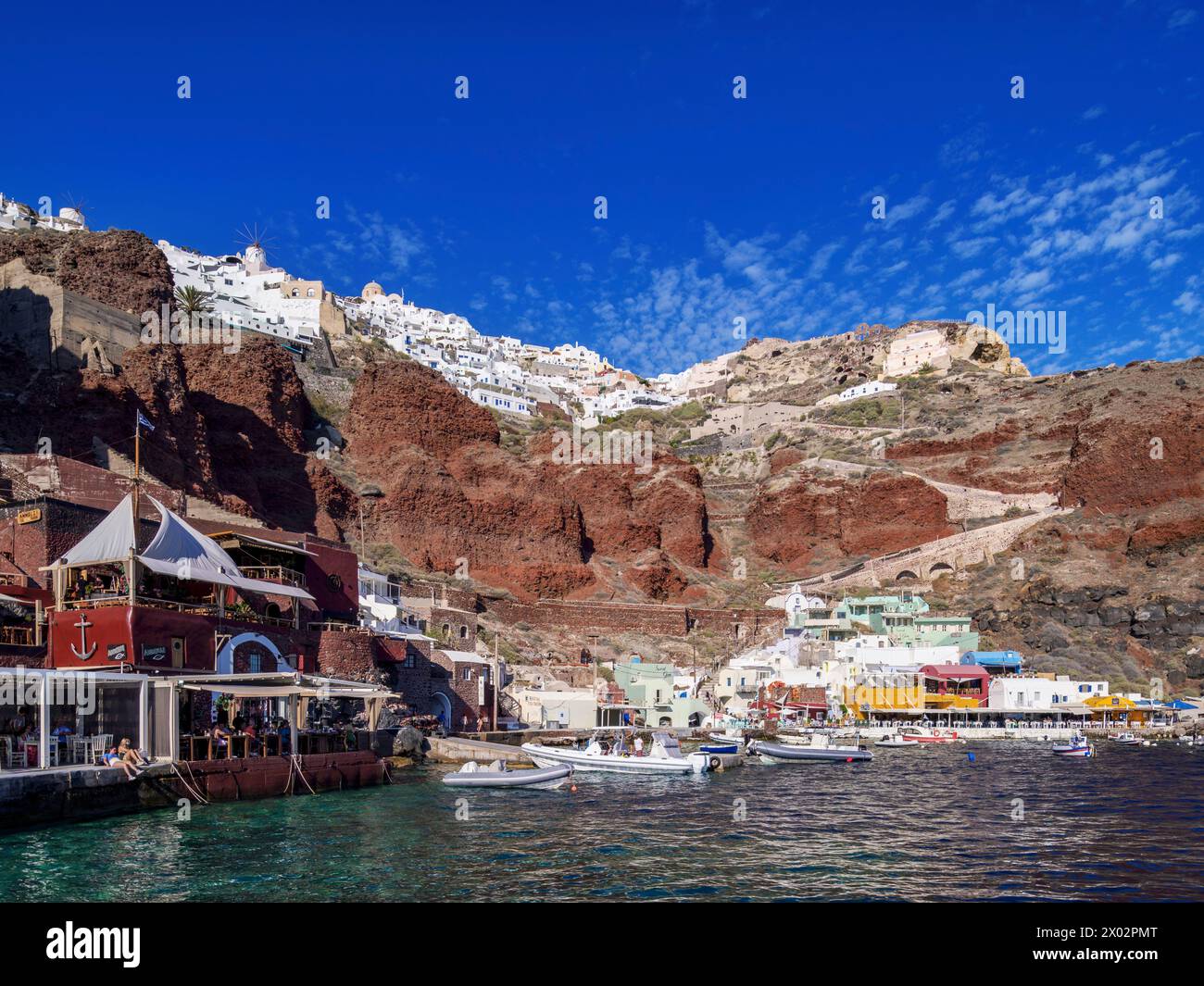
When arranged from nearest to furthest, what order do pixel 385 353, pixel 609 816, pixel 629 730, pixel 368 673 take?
1. pixel 609 816
2. pixel 368 673
3. pixel 629 730
4. pixel 385 353

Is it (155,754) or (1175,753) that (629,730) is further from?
(155,754)

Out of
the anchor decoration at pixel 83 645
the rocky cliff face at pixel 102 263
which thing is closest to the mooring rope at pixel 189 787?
the anchor decoration at pixel 83 645

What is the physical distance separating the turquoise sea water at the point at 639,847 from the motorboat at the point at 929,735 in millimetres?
24478

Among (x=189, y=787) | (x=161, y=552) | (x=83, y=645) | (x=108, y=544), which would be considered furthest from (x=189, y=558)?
(x=189, y=787)

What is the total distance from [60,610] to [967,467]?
98.5 m

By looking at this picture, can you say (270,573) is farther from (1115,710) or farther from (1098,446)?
(1098,446)

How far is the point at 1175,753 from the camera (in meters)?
52.5

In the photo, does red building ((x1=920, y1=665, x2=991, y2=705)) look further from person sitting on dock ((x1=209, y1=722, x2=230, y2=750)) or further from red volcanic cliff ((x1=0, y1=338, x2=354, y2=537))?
person sitting on dock ((x1=209, y1=722, x2=230, y2=750))

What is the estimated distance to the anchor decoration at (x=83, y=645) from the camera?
31.0 m

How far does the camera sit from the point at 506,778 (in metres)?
35.1

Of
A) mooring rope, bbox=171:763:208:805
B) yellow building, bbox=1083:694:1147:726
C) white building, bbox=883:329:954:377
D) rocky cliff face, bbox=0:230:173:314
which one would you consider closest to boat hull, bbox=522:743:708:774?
mooring rope, bbox=171:763:208:805

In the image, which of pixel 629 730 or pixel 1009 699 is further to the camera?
pixel 1009 699
